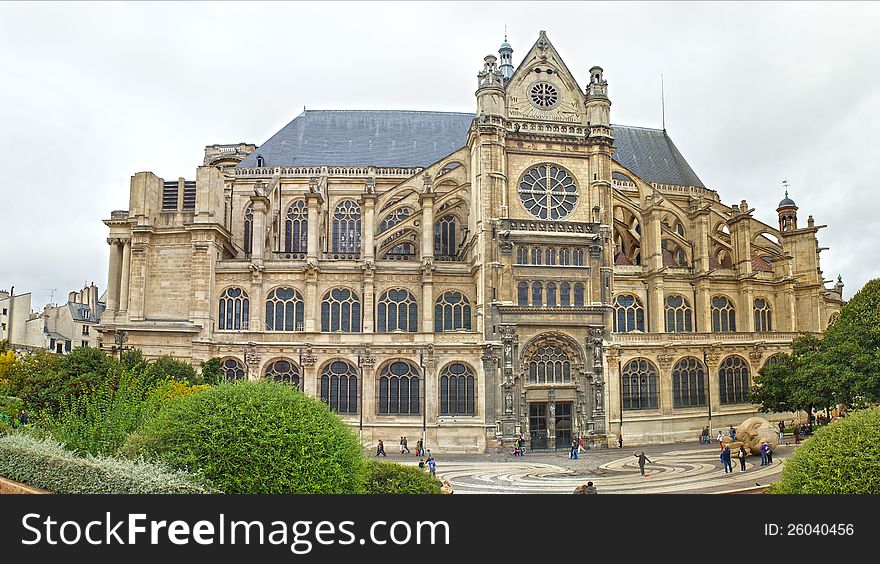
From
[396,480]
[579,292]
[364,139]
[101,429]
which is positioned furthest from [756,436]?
[364,139]

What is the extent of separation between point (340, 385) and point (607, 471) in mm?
17214

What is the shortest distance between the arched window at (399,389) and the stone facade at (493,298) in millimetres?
90

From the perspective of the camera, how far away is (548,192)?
43.6 metres

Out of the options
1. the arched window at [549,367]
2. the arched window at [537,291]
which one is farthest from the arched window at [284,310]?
the arched window at [549,367]

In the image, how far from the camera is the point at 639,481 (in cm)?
2939

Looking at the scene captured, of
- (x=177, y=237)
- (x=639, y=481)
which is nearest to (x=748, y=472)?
(x=639, y=481)

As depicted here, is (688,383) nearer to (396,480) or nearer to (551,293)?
(551,293)

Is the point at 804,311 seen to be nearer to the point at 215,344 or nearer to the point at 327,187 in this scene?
the point at 327,187

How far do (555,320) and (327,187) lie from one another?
22690 mm

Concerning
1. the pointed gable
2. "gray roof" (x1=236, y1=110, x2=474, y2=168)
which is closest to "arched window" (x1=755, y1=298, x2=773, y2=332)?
the pointed gable

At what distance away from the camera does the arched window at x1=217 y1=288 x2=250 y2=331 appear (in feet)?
137

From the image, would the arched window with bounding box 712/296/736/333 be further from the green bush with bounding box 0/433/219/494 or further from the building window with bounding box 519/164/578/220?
the green bush with bounding box 0/433/219/494

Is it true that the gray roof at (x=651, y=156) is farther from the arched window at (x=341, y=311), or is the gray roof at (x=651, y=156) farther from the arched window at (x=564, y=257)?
the arched window at (x=341, y=311)
